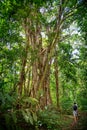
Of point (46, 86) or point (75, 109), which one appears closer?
point (75, 109)

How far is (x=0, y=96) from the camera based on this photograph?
9.29 metres

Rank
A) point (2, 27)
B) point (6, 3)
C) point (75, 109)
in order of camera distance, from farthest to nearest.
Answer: point (75, 109) < point (2, 27) < point (6, 3)

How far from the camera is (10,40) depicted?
14.2 meters

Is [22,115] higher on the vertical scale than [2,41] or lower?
lower

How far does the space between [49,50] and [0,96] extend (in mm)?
5276

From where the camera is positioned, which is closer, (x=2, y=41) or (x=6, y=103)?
(x=6, y=103)

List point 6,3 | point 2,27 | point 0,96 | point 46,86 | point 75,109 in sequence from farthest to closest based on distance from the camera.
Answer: point 46,86, point 75,109, point 2,27, point 6,3, point 0,96

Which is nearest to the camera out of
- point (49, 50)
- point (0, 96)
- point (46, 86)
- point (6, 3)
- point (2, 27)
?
point (0, 96)

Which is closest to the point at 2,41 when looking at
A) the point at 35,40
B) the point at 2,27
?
the point at 2,27

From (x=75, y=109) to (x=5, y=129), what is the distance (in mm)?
8364

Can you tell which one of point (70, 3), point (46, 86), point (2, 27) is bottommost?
point (46, 86)

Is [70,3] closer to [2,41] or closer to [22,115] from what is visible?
[2,41]

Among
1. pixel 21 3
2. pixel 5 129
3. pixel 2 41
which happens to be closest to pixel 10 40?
pixel 2 41

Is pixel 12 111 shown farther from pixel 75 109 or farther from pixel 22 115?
pixel 75 109
